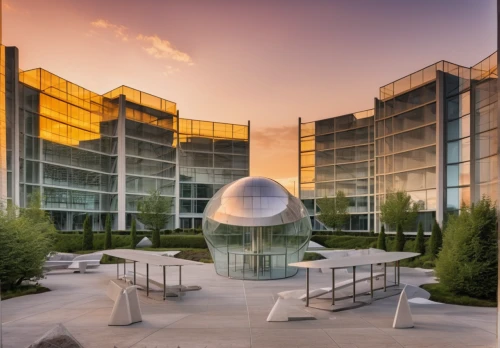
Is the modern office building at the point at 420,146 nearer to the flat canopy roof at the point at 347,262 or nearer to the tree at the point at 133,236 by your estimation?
the flat canopy roof at the point at 347,262

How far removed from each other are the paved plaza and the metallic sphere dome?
497 cm

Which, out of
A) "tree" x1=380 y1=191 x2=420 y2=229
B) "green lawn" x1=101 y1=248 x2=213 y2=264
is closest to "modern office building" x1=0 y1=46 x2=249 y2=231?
"green lawn" x1=101 y1=248 x2=213 y2=264

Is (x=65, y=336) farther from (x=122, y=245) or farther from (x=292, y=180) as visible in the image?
(x=292, y=180)

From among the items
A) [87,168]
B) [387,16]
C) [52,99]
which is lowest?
[87,168]

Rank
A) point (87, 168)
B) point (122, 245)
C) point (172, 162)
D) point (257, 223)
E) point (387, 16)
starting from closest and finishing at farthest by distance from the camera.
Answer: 1. point (387, 16)
2. point (257, 223)
3. point (122, 245)
4. point (87, 168)
5. point (172, 162)

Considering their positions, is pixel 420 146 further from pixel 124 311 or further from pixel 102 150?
pixel 124 311

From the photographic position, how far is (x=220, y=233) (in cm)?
2205

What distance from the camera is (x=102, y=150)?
5444 centimetres

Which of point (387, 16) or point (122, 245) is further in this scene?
point (122, 245)

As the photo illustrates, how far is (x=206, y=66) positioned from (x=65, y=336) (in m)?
10.2

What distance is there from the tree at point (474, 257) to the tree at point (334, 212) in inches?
1407

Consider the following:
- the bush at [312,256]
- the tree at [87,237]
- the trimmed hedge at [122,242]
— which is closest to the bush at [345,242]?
the bush at [312,256]

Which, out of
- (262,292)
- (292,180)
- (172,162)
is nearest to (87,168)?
(172,162)

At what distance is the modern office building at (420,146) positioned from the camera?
38.4 meters
